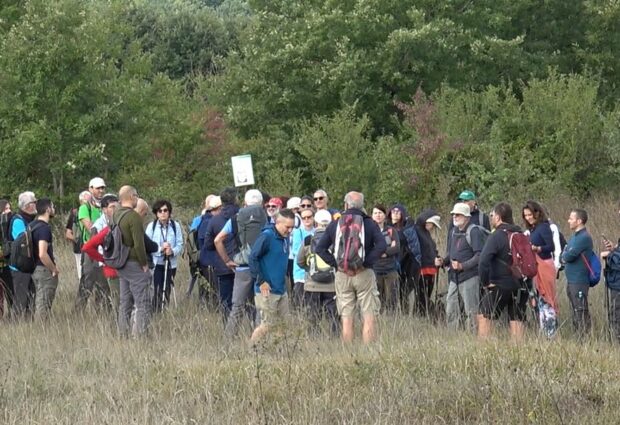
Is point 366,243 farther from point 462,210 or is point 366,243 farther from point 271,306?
point 462,210

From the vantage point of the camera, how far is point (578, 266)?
12117 mm

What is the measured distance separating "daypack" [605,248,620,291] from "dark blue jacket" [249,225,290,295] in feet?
12.0

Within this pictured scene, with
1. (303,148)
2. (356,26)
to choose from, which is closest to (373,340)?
(303,148)

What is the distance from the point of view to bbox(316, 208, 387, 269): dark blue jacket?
11609mm

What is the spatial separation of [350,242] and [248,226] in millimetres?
1623

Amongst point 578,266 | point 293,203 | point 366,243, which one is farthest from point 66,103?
point 578,266

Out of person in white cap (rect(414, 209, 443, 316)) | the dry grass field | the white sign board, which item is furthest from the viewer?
the white sign board

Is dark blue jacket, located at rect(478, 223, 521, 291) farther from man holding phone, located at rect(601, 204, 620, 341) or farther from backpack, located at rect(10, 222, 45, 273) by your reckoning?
backpack, located at rect(10, 222, 45, 273)

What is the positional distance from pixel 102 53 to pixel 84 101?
1.61 metres

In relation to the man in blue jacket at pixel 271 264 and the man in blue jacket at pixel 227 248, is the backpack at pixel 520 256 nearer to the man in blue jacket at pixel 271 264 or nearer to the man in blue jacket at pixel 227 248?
the man in blue jacket at pixel 271 264

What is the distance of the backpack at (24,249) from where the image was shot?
13.0m

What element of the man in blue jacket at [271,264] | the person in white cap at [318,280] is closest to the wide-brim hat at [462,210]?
the person in white cap at [318,280]

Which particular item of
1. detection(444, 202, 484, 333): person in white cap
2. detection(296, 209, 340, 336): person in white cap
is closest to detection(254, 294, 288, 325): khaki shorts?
detection(296, 209, 340, 336): person in white cap

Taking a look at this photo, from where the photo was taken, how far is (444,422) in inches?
308
